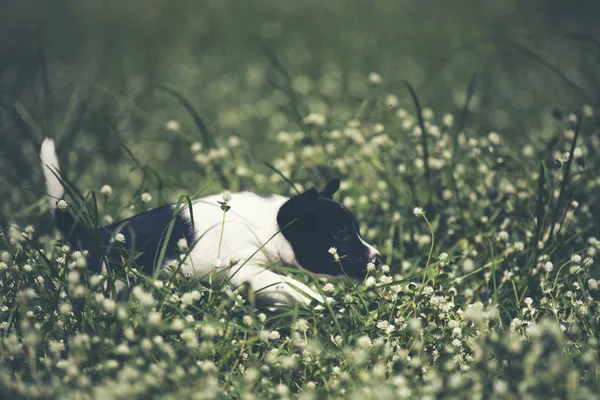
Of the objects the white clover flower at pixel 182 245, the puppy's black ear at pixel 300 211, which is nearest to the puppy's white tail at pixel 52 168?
the white clover flower at pixel 182 245

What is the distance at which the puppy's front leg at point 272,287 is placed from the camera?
374cm

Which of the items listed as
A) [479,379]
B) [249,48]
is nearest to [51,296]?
[479,379]

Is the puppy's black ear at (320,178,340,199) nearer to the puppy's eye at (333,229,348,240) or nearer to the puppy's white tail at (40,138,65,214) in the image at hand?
the puppy's eye at (333,229,348,240)

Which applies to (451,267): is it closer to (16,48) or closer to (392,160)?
(392,160)

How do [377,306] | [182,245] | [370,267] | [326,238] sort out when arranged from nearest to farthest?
[182,245] → [370,267] → [377,306] → [326,238]

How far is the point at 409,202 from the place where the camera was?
5031 millimetres

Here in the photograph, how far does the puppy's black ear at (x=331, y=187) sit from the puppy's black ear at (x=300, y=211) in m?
0.21

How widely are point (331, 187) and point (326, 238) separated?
1.01ft

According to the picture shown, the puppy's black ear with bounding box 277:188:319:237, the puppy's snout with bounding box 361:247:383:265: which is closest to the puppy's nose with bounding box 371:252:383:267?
the puppy's snout with bounding box 361:247:383:265

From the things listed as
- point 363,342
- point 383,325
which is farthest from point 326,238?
point 363,342

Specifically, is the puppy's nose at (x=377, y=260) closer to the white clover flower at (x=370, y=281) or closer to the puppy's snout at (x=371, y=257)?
the puppy's snout at (x=371, y=257)

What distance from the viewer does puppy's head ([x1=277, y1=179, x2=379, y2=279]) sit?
4.06m

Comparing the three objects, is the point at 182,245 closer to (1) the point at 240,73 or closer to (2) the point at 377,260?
(2) the point at 377,260

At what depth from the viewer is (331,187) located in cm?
421
